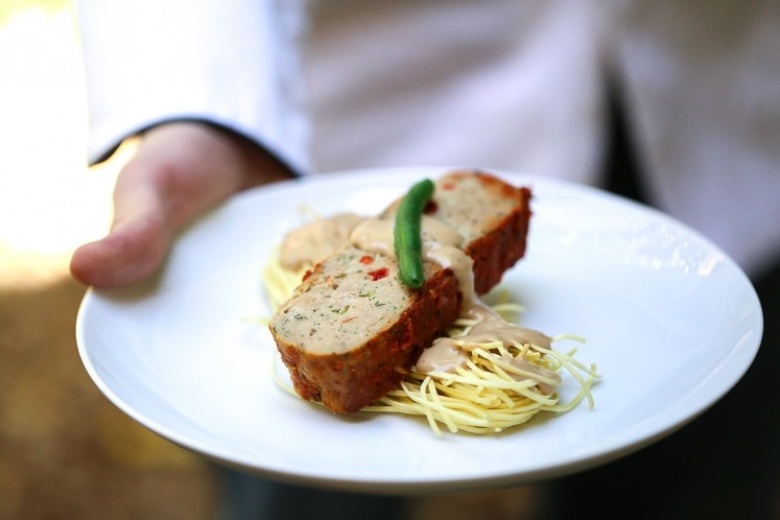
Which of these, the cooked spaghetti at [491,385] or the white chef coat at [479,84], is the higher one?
the white chef coat at [479,84]

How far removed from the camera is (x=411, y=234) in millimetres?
2373

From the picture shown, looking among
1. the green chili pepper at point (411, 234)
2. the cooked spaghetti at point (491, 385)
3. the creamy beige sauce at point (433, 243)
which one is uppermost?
the green chili pepper at point (411, 234)

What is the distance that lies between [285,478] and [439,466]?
0.36 m

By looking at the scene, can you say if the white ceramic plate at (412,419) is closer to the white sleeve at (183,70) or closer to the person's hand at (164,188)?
the person's hand at (164,188)

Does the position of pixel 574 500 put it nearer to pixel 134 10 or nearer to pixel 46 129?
pixel 134 10

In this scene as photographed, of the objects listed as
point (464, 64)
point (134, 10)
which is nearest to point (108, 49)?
point (134, 10)

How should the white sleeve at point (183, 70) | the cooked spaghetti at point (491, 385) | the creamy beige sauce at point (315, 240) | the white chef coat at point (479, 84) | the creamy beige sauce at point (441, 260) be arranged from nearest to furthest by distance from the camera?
the cooked spaghetti at point (491, 385) < the creamy beige sauce at point (441, 260) < the creamy beige sauce at point (315, 240) < the white sleeve at point (183, 70) < the white chef coat at point (479, 84)

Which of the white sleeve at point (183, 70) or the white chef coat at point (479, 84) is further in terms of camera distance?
the white chef coat at point (479, 84)

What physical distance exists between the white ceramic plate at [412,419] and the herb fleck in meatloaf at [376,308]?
0.12 m

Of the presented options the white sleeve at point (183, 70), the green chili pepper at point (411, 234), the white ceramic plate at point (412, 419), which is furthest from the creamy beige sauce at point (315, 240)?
the white sleeve at point (183, 70)

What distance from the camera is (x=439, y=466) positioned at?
1824 millimetres

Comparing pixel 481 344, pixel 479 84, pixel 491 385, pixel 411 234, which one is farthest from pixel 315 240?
pixel 479 84

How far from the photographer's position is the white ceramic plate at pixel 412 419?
1799mm

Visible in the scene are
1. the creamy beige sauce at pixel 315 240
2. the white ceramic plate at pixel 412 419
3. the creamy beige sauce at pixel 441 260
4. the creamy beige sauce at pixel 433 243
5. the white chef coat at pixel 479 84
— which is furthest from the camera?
the white chef coat at pixel 479 84
